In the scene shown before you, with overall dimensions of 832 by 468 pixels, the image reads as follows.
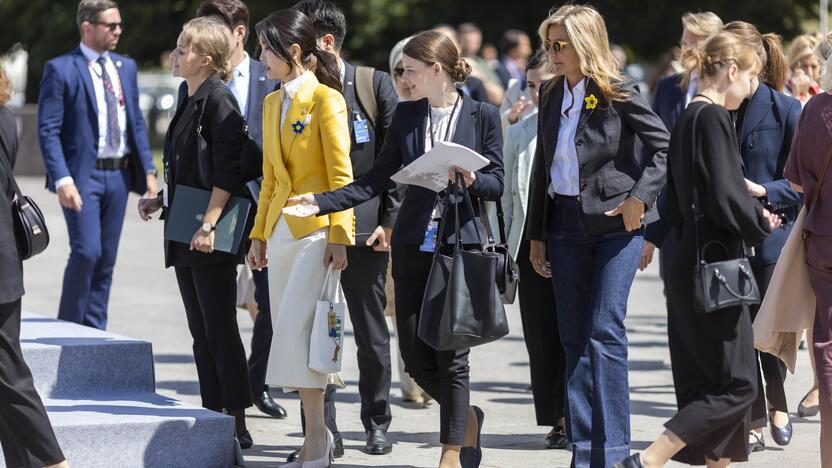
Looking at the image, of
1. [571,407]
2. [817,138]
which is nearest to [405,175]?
[571,407]

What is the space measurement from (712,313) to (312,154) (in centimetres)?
190

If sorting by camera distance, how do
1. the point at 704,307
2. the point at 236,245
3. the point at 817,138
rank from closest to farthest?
the point at 704,307
the point at 817,138
the point at 236,245

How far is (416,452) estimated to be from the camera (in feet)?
22.3

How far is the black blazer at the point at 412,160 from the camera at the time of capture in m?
5.95

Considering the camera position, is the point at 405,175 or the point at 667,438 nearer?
the point at 667,438

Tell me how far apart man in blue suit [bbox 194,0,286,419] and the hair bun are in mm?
1416

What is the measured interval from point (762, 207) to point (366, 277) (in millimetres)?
2170

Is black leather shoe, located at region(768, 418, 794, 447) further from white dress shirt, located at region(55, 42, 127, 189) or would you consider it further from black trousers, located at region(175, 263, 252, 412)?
white dress shirt, located at region(55, 42, 127, 189)

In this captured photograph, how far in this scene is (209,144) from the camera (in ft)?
21.7

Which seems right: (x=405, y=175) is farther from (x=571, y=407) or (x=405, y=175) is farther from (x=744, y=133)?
(x=744, y=133)

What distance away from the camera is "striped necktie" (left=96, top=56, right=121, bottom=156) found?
8.97 meters

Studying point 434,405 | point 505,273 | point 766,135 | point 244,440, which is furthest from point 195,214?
point 766,135

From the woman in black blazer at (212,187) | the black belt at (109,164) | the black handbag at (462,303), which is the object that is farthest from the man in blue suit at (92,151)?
the black handbag at (462,303)

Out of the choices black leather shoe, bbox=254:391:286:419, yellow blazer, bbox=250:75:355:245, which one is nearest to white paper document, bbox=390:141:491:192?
yellow blazer, bbox=250:75:355:245
